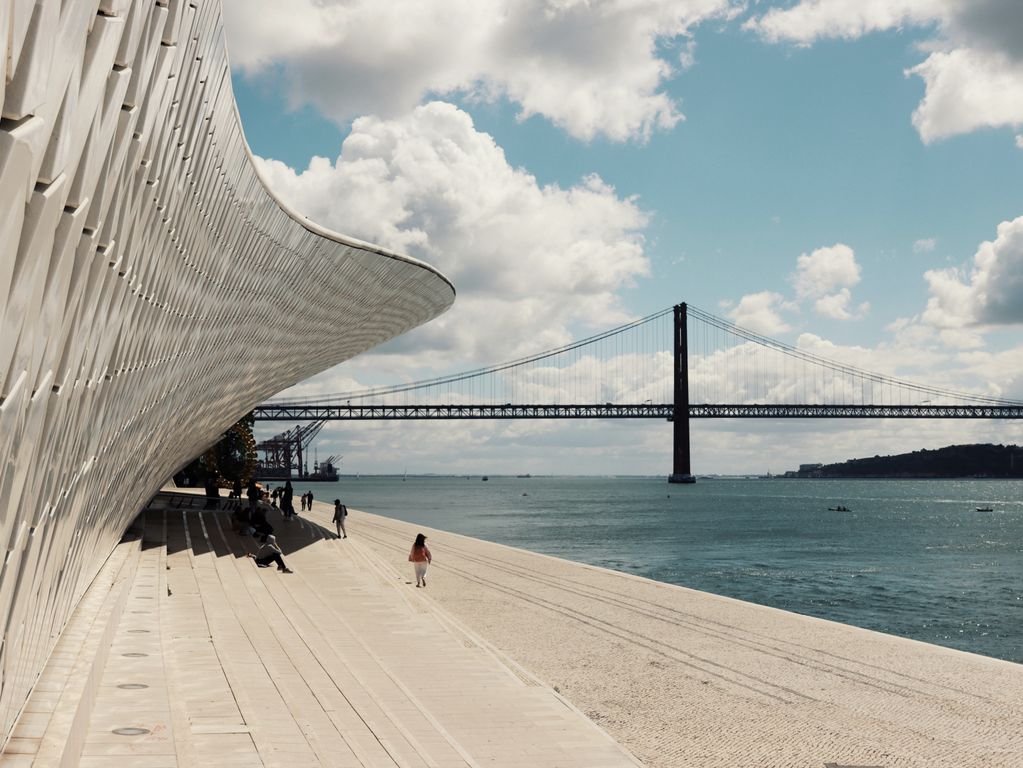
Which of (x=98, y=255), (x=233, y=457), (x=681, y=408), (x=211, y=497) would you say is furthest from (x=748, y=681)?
(x=681, y=408)

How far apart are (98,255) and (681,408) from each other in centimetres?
9777

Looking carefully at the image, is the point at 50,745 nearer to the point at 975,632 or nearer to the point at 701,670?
the point at 701,670

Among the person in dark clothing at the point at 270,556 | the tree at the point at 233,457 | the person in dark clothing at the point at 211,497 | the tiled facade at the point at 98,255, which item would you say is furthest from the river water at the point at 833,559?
the tiled facade at the point at 98,255

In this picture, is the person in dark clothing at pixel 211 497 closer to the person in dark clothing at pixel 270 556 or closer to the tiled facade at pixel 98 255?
the person in dark clothing at pixel 270 556

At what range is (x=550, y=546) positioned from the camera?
42.2 meters

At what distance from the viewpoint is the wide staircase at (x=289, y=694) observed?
6.44 meters

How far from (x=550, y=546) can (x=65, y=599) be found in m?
34.9

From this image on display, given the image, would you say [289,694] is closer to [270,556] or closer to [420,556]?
[420,556]

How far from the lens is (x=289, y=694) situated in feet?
29.3

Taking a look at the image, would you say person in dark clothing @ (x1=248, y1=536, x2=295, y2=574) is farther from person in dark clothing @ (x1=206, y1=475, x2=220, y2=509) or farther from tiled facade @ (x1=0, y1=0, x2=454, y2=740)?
person in dark clothing @ (x1=206, y1=475, x2=220, y2=509)

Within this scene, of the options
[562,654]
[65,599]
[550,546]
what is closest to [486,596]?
[562,654]

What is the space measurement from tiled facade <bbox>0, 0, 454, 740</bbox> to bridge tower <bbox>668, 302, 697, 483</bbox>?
89462 mm

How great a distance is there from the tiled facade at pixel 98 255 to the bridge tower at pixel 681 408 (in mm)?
89462

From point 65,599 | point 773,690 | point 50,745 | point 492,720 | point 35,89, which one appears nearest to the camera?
point 35,89
